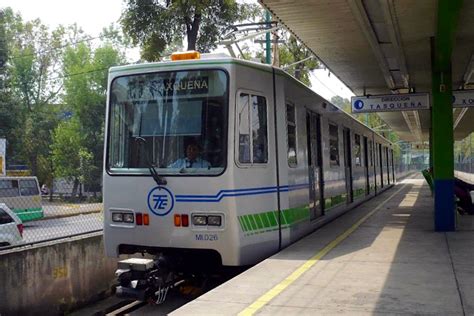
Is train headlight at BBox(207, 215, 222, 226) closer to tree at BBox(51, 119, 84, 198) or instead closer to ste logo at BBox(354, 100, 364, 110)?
ste logo at BBox(354, 100, 364, 110)

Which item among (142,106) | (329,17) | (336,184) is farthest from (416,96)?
(142,106)

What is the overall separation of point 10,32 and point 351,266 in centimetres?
5043

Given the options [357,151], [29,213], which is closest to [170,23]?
[357,151]

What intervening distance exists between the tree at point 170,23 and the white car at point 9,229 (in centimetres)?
728

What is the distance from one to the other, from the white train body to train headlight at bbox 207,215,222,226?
2 cm

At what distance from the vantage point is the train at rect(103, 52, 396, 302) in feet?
23.3

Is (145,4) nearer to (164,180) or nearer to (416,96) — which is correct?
(416,96)

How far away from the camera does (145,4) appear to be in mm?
17359

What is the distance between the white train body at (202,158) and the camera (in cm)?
709

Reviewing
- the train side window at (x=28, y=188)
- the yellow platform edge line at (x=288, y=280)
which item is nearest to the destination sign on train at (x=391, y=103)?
the yellow platform edge line at (x=288, y=280)

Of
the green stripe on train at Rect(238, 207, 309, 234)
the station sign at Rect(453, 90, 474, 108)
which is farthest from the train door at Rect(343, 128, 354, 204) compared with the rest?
the green stripe on train at Rect(238, 207, 309, 234)

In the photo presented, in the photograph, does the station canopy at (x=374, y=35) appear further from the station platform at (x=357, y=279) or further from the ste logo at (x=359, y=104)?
the station platform at (x=357, y=279)

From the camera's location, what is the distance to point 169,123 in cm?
736

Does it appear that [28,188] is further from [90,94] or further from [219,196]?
[90,94]
